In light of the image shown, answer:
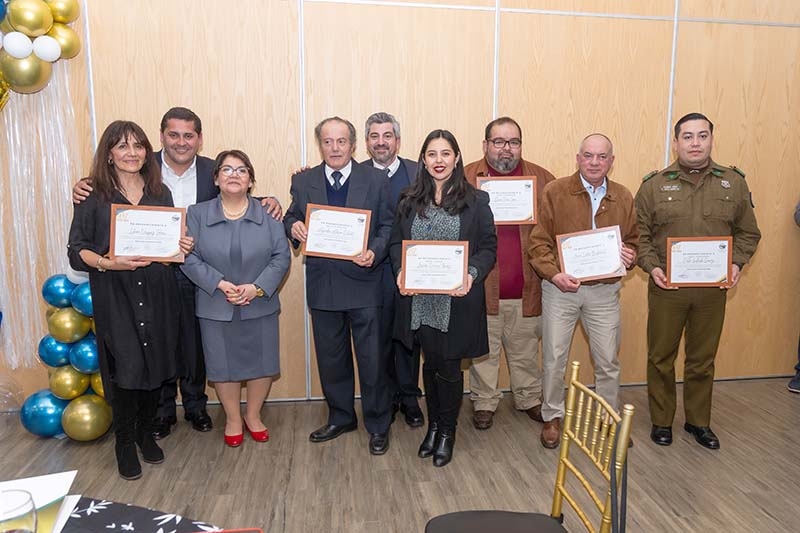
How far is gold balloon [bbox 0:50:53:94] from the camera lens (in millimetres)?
3250

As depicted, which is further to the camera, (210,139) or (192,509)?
(210,139)

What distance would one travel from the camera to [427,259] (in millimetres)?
2822

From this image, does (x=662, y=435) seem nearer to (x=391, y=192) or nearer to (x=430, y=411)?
(x=430, y=411)

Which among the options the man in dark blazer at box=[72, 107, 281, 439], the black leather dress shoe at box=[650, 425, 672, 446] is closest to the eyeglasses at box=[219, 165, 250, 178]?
the man in dark blazer at box=[72, 107, 281, 439]

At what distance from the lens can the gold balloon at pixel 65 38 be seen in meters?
3.39

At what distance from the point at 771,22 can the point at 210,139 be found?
4134 mm

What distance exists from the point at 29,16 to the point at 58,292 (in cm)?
154

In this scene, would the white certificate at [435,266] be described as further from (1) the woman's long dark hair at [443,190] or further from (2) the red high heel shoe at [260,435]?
(2) the red high heel shoe at [260,435]

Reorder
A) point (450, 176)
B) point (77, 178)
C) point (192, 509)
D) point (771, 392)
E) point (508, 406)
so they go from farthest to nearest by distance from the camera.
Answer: point (771, 392) → point (508, 406) → point (77, 178) → point (450, 176) → point (192, 509)

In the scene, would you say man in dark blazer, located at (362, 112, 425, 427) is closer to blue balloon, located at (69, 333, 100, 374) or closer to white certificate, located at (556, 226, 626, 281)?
white certificate, located at (556, 226, 626, 281)

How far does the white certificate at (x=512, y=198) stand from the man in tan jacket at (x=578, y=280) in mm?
91

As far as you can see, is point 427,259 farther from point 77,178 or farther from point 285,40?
point 77,178

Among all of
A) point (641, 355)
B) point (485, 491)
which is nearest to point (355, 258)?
point (485, 491)

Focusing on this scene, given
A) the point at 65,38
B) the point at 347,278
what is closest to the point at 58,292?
the point at 65,38
